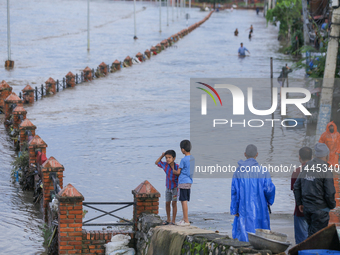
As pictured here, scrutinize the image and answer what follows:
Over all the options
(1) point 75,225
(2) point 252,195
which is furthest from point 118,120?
(2) point 252,195

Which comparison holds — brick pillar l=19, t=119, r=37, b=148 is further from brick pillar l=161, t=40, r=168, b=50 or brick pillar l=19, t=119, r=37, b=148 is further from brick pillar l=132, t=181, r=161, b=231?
brick pillar l=161, t=40, r=168, b=50

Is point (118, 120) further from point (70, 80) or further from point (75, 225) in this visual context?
point (75, 225)

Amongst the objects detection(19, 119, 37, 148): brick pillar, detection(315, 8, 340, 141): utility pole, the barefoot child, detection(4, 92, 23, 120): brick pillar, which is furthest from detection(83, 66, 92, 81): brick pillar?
the barefoot child

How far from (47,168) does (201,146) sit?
7068mm

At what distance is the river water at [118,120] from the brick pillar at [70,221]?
3.53 ft

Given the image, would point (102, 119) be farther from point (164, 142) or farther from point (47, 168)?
point (47, 168)

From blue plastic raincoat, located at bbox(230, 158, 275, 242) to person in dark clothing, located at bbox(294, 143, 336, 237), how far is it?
0.44 m

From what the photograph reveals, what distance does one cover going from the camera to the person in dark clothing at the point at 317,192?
6895 mm

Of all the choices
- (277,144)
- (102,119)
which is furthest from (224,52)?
(277,144)

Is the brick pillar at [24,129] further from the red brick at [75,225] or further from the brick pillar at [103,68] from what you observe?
the brick pillar at [103,68]

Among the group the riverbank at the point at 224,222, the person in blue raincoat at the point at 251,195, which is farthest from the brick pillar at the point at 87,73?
the person in blue raincoat at the point at 251,195

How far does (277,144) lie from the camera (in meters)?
17.3

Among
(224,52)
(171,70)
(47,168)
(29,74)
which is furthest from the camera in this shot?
(224,52)

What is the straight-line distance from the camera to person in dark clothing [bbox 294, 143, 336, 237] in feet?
22.6
